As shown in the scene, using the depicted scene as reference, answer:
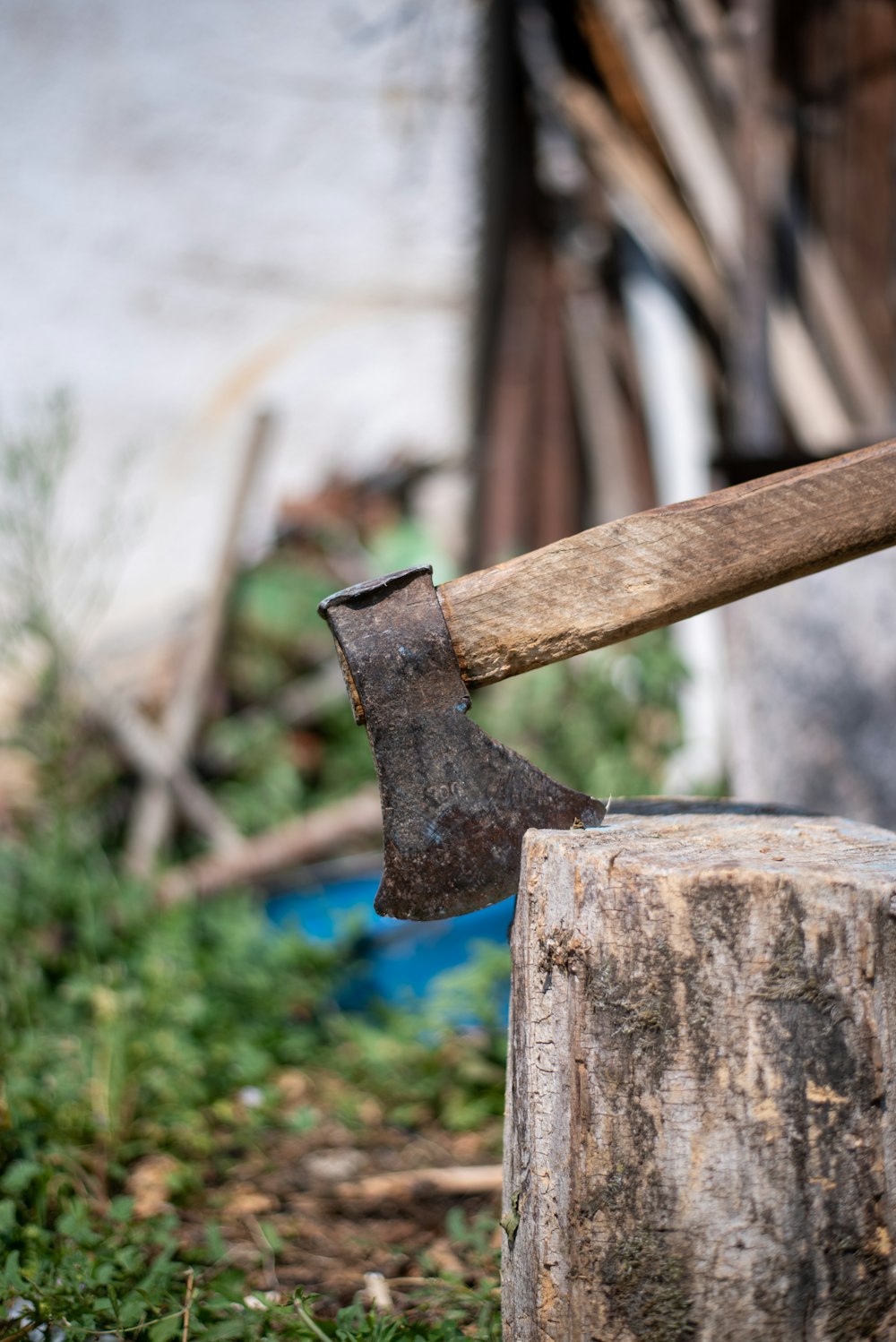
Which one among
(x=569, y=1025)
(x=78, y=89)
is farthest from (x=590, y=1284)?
(x=78, y=89)

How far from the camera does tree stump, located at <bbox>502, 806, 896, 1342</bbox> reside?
1.14 meters

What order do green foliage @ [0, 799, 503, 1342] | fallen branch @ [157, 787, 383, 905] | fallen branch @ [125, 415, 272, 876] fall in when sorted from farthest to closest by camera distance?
fallen branch @ [125, 415, 272, 876]
fallen branch @ [157, 787, 383, 905]
green foliage @ [0, 799, 503, 1342]

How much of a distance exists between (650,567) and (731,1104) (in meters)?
0.67

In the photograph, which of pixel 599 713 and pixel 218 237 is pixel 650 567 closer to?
pixel 599 713

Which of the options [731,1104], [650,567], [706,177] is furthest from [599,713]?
[731,1104]

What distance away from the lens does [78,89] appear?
12.8 ft

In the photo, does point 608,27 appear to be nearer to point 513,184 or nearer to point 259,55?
point 513,184

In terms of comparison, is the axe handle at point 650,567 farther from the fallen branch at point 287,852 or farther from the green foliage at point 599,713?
the green foliage at point 599,713

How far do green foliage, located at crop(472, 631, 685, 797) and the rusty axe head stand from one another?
6.65ft

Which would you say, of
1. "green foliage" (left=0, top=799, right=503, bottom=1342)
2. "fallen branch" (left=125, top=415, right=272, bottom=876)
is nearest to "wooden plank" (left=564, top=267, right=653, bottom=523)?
"fallen branch" (left=125, top=415, right=272, bottom=876)

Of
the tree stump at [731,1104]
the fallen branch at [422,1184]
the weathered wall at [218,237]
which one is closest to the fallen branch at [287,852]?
the fallen branch at [422,1184]

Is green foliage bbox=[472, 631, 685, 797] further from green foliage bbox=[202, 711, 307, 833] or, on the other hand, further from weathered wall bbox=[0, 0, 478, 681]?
weathered wall bbox=[0, 0, 478, 681]

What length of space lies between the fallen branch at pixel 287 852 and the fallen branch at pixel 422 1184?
1072mm

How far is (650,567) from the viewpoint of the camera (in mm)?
1329
